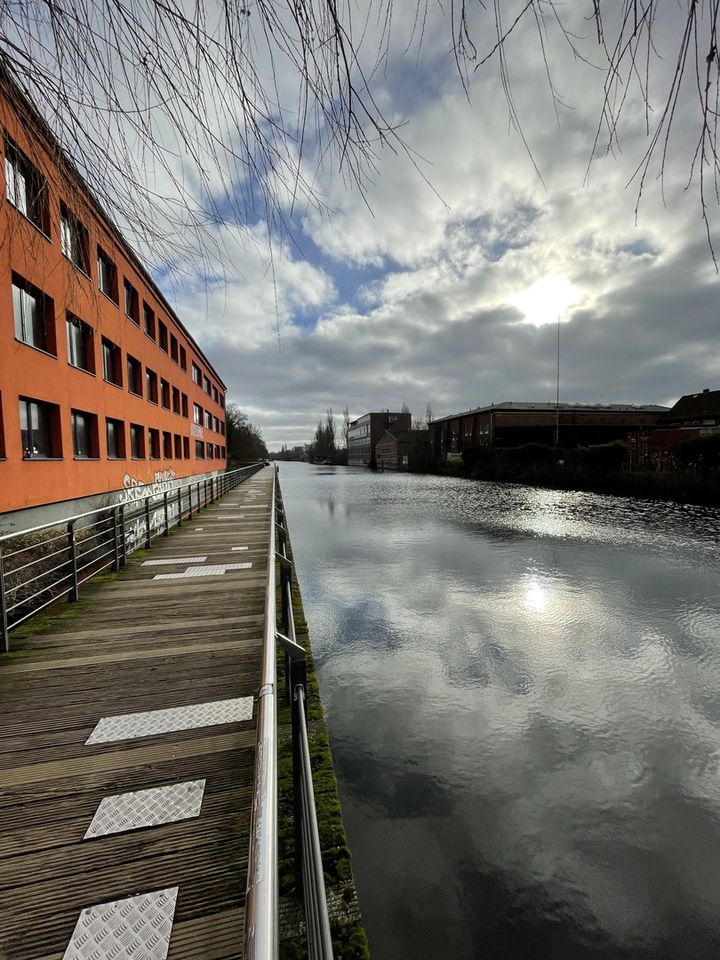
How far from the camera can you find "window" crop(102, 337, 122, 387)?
14928mm

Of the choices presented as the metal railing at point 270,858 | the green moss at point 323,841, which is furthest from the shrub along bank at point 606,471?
the metal railing at point 270,858

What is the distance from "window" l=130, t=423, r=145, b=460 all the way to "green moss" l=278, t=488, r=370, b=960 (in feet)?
50.0

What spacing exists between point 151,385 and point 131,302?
3.62m

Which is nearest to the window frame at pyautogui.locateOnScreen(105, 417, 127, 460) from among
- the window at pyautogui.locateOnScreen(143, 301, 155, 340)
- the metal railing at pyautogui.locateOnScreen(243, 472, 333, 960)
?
the window at pyautogui.locateOnScreen(143, 301, 155, 340)

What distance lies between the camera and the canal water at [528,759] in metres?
2.83

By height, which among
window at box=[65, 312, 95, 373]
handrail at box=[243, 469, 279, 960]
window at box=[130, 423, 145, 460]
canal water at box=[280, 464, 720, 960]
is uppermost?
window at box=[65, 312, 95, 373]

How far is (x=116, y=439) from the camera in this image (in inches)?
605

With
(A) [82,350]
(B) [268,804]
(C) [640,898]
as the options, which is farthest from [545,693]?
(A) [82,350]

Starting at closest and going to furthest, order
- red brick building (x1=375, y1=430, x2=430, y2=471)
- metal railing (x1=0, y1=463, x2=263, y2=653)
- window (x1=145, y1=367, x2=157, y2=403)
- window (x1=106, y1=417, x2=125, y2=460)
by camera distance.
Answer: metal railing (x1=0, y1=463, x2=263, y2=653) < window (x1=106, y1=417, x2=125, y2=460) < window (x1=145, y1=367, x2=157, y2=403) < red brick building (x1=375, y1=430, x2=430, y2=471)

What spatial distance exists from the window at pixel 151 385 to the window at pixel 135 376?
86 centimetres

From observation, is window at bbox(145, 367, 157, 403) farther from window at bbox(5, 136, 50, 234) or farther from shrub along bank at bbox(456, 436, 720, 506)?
shrub along bank at bbox(456, 436, 720, 506)

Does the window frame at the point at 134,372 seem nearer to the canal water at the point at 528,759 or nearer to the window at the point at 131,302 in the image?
the window at the point at 131,302

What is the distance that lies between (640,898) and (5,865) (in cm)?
376

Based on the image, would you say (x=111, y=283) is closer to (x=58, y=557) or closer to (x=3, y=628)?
(x=58, y=557)
